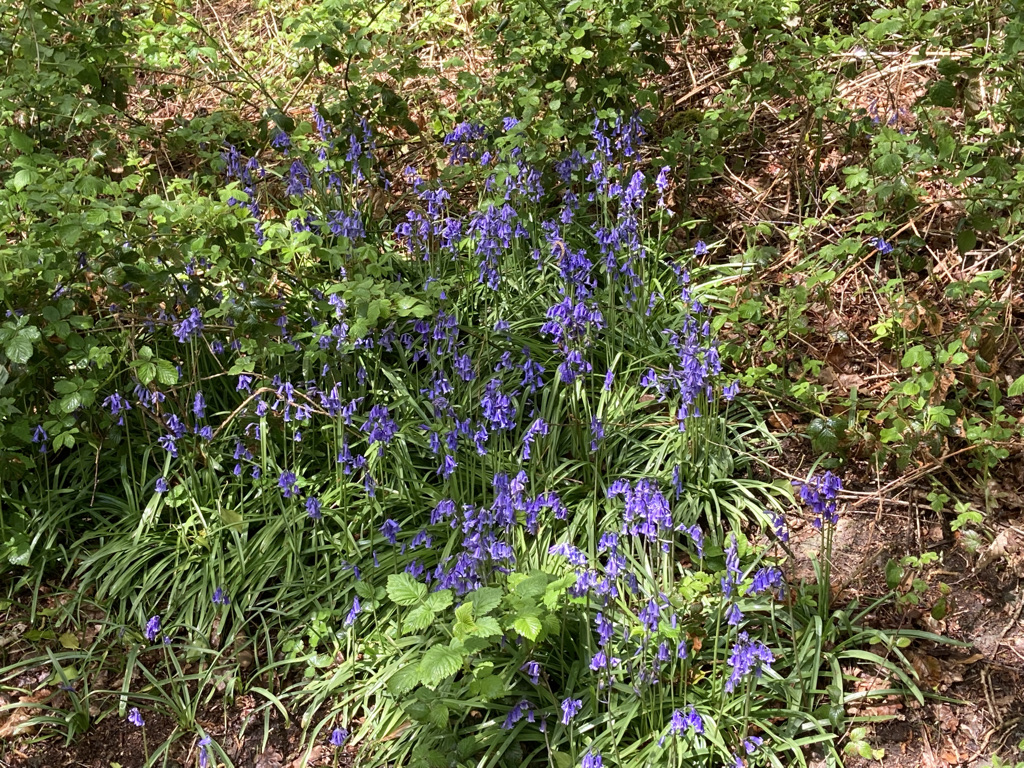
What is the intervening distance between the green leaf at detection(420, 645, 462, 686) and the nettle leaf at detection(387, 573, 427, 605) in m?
0.20

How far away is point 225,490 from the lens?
4051 millimetres

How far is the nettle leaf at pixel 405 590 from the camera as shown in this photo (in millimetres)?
2760

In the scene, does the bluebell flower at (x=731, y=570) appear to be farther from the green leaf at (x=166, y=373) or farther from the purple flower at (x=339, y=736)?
the green leaf at (x=166, y=373)

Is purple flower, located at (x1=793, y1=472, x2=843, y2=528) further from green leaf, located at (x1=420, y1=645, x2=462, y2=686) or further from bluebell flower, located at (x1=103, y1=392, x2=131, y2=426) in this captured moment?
bluebell flower, located at (x1=103, y1=392, x2=131, y2=426)

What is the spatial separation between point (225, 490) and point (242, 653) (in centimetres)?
82

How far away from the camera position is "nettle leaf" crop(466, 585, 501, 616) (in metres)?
2.68

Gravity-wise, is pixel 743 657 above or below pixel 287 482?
below

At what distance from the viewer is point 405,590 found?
279 cm

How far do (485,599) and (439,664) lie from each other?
0.25 meters

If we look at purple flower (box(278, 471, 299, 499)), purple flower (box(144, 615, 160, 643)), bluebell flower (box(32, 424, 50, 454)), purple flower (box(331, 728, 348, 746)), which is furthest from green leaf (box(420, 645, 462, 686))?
bluebell flower (box(32, 424, 50, 454))

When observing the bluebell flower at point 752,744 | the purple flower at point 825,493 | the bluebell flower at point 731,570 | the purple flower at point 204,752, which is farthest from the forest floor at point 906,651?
the bluebell flower at point 731,570

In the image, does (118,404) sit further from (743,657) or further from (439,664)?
(743,657)

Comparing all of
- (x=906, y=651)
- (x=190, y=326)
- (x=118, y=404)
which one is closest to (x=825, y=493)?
(x=906, y=651)

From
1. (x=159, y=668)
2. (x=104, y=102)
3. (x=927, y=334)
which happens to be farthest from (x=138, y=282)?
(x=927, y=334)
